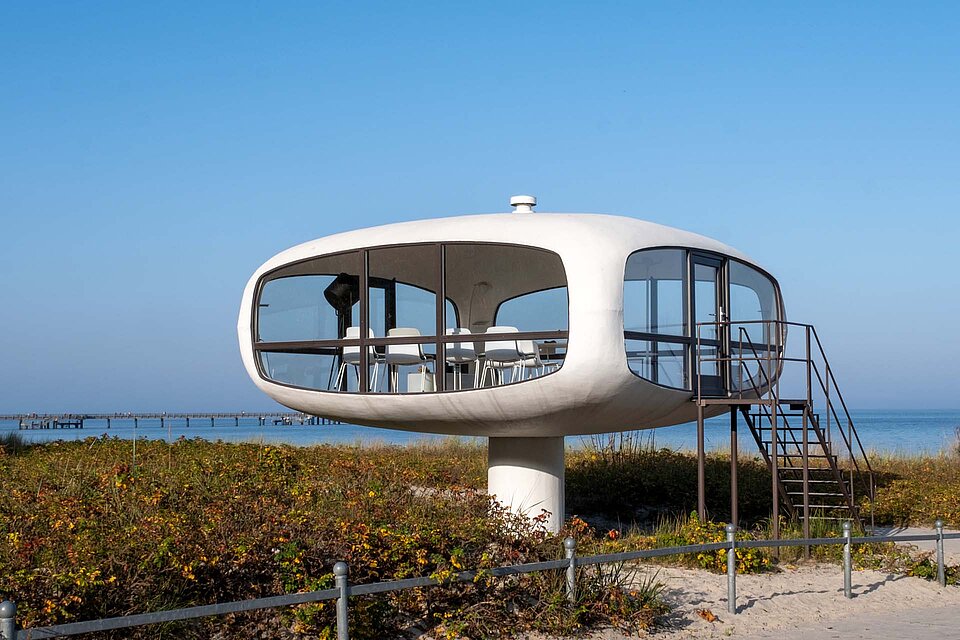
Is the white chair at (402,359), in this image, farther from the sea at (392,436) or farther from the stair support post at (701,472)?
the sea at (392,436)

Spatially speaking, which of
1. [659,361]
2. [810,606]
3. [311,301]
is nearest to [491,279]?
[311,301]

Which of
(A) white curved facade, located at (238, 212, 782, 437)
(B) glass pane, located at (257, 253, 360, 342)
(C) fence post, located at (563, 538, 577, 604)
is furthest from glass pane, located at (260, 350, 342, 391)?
(C) fence post, located at (563, 538, 577, 604)

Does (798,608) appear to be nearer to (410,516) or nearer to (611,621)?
(611,621)

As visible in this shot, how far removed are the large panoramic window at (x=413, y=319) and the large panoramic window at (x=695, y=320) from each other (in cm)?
94

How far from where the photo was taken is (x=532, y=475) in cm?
1415

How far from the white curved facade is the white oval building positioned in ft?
0.06

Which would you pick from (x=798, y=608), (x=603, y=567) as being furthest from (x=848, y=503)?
(x=603, y=567)

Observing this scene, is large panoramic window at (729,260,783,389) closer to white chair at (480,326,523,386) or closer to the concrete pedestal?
the concrete pedestal

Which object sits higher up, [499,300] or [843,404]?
[499,300]

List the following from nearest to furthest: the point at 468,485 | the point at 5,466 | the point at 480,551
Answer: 1. the point at 480,551
2. the point at 5,466
3. the point at 468,485

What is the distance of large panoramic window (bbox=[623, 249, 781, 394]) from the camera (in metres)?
12.9

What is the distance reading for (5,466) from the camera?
634 inches

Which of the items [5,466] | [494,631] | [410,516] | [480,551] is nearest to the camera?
[494,631]

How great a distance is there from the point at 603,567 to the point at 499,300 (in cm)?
669
